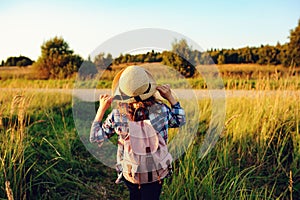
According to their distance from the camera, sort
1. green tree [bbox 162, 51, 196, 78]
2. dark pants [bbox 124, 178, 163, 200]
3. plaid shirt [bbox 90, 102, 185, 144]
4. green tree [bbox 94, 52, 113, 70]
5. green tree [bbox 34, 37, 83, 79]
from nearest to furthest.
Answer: plaid shirt [bbox 90, 102, 185, 144], dark pants [bbox 124, 178, 163, 200], green tree [bbox 94, 52, 113, 70], green tree [bbox 162, 51, 196, 78], green tree [bbox 34, 37, 83, 79]

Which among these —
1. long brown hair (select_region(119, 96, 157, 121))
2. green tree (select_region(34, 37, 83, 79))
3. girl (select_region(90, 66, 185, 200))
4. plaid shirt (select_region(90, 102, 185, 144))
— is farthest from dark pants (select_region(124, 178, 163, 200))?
green tree (select_region(34, 37, 83, 79))

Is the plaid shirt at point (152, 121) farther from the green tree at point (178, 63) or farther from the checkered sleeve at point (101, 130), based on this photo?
the green tree at point (178, 63)

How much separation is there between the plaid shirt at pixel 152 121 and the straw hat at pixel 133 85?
0.10 meters

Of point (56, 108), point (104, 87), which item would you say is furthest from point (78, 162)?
point (56, 108)

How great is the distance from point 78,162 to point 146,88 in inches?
67.2

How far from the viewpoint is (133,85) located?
5.39ft

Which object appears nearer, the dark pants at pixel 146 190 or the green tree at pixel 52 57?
the dark pants at pixel 146 190

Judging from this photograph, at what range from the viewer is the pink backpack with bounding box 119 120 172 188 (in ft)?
5.64

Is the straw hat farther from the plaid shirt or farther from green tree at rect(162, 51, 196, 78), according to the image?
green tree at rect(162, 51, 196, 78)

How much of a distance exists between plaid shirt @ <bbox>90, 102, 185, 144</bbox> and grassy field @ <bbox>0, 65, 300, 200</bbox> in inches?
14.2

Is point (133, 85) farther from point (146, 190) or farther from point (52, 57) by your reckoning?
point (52, 57)

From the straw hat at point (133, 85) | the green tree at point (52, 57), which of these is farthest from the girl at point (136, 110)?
the green tree at point (52, 57)

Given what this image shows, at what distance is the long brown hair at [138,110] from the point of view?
1.73 metres

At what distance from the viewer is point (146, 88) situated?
168 centimetres
